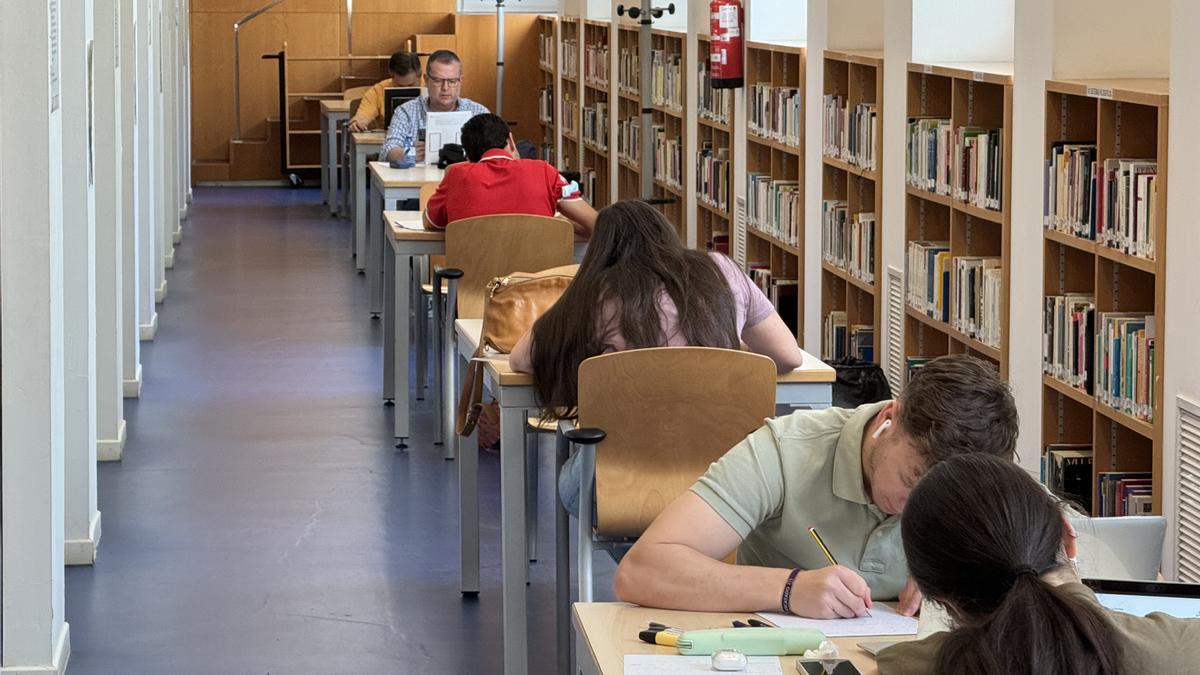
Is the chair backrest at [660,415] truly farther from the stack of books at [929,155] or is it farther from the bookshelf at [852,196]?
the bookshelf at [852,196]

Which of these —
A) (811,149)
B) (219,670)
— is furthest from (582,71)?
(219,670)

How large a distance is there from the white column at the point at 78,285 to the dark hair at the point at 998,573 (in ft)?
11.2

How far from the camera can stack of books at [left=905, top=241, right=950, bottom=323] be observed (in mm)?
5805

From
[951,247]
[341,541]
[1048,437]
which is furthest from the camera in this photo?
[951,247]

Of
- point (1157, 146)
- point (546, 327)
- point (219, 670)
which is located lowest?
point (219, 670)

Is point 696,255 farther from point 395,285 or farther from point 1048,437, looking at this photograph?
point 395,285

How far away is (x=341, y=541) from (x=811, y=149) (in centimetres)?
310

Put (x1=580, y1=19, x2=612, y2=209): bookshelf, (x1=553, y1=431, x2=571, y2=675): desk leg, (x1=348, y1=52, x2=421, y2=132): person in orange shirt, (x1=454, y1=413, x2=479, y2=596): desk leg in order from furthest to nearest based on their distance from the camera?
(x1=580, y1=19, x2=612, y2=209): bookshelf, (x1=348, y1=52, x2=421, y2=132): person in orange shirt, (x1=454, y1=413, x2=479, y2=596): desk leg, (x1=553, y1=431, x2=571, y2=675): desk leg

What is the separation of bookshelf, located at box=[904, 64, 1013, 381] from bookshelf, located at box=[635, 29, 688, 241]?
3791mm

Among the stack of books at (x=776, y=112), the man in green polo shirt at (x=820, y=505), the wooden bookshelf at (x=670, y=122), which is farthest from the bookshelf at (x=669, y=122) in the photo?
the man in green polo shirt at (x=820, y=505)

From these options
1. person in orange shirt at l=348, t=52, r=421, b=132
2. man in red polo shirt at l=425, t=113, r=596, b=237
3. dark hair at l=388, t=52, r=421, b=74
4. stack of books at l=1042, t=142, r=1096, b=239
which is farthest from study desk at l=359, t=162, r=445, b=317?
stack of books at l=1042, t=142, r=1096, b=239

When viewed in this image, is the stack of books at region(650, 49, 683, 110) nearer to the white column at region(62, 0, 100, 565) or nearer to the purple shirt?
the white column at region(62, 0, 100, 565)

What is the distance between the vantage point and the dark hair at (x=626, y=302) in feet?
12.6

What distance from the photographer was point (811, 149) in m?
7.44
